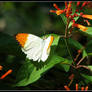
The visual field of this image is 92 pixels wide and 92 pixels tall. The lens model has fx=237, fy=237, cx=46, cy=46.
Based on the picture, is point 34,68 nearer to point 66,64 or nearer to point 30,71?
point 30,71

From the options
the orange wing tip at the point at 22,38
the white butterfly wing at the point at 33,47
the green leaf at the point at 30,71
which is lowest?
the green leaf at the point at 30,71

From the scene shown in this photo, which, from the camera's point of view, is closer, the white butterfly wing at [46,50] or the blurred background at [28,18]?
the white butterfly wing at [46,50]

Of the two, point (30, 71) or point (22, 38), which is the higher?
point (22, 38)

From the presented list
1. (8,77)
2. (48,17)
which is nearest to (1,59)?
(8,77)

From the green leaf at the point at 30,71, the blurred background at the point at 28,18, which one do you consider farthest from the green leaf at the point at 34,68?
the blurred background at the point at 28,18

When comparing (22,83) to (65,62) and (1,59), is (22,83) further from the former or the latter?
(1,59)

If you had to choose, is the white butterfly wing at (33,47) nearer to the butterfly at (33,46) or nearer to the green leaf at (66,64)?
the butterfly at (33,46)

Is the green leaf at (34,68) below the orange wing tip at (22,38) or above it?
below

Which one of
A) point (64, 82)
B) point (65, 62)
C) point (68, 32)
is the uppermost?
point (68, 32)

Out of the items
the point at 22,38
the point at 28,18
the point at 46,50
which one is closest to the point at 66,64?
the point at 46,50
